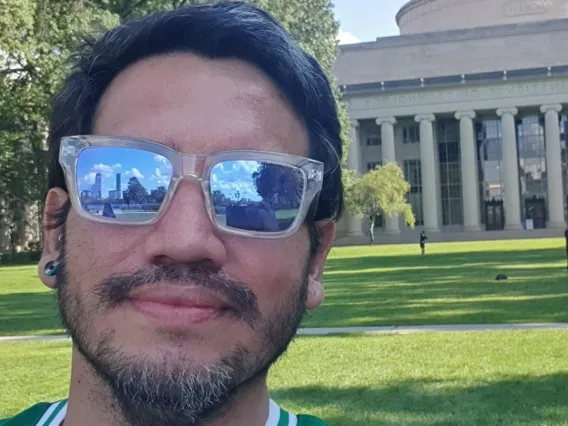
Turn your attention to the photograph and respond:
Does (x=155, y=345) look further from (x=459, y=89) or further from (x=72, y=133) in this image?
(x=459, y=89)

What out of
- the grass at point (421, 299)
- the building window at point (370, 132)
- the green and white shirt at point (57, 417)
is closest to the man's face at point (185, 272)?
the green and white shirt at point (57, 417)

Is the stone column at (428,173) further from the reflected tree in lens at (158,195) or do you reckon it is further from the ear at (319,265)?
the reflected tree in lens at (158,195)

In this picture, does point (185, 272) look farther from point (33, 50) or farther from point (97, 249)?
point (33, 50)

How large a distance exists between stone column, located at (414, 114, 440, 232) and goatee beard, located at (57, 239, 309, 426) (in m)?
75.3

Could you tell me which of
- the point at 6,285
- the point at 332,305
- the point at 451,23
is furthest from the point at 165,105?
the point at 451,23

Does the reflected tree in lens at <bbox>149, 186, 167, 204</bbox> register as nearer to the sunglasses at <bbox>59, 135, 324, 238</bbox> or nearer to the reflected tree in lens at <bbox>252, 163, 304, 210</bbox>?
the sunglasses at <bbox>59, 135, 324, 238</bbox>

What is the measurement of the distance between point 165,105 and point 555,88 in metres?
77.0

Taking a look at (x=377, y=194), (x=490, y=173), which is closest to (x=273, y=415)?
(x=377, y=194)

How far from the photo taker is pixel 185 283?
1.49 m

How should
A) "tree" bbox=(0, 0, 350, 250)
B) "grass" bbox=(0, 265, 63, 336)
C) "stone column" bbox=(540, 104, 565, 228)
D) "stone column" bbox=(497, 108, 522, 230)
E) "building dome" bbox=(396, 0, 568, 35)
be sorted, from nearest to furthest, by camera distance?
"grass" bbox=(0, 265, 63, 336) → "tree" bbox=(0, 0, 350, 250) → "stone column" bbox=(540, 104, 565, 228) → "stone column" bbox=(497, 108, 522, 230) → "building dome" bbox=(396, 0, 568, 35)

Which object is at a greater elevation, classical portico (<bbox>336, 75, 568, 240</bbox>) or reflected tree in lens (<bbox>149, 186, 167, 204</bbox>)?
classical portico (<bbox>336, 75, 568, 240</bbox>)

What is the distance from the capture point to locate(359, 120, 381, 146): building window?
261 feet

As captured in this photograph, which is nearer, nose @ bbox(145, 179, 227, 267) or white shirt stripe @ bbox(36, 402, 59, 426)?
nose @ bbox(145, 179, 227, 267)

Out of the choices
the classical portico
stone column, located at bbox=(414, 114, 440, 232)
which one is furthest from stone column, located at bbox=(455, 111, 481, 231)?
stone column, located at bbox=(414, 114, 440, 232)
